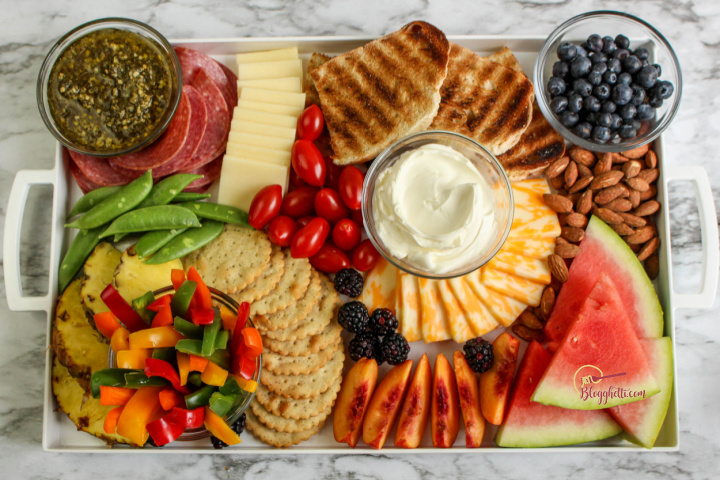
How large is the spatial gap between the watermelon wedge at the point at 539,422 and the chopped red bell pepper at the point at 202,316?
42.1 inches

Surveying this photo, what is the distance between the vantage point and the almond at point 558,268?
1964mm

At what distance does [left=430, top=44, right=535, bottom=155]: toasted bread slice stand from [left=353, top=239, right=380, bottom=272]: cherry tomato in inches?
19.5

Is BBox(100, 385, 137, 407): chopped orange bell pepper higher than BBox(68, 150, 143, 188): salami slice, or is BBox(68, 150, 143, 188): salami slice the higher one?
BBox(68, 150, 143, 188): salami slice

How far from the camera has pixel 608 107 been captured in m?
1.93

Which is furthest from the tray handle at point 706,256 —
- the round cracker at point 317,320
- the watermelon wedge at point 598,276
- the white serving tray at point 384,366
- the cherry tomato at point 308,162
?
the cherry tomato at point 308,162

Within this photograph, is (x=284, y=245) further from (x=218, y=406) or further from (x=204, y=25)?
(x=204, y=25)

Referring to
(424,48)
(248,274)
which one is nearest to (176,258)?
(248,274)

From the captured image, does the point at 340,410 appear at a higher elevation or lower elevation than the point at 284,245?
lower

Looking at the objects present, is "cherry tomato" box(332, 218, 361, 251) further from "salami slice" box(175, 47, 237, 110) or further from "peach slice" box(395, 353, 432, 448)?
"salami slice" box(175, 47, 237, 110)

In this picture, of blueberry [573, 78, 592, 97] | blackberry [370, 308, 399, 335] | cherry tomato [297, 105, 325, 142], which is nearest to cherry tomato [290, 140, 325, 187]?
cherry tomato [297, 105, 325, 142]

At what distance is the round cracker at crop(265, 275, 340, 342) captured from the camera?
6.44 ft

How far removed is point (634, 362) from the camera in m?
1.90

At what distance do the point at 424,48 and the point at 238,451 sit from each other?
1.58 meters

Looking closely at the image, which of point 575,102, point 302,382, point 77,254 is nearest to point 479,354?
point 302,382
